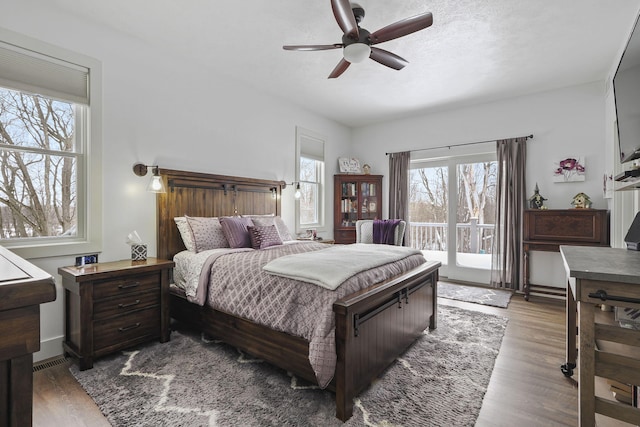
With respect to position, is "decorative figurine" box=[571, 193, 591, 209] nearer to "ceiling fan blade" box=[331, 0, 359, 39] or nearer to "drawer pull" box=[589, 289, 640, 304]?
"drawer pull" box=[589, 289, 640, 304]

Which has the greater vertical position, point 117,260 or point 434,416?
point 117,260

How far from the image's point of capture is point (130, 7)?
101 inches

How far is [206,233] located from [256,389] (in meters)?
1.66

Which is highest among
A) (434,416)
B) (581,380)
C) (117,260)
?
(117,260)

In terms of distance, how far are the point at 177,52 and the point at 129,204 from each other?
Answer: 5.60 feet

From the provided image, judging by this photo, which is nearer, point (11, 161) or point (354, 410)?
point (354, 410)

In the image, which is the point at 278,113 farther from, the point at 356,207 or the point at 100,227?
the point at 100,227

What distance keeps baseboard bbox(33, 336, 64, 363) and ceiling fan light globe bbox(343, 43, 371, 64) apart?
332cm

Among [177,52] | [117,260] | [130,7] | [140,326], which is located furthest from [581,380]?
[177,52]

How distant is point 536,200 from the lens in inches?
168

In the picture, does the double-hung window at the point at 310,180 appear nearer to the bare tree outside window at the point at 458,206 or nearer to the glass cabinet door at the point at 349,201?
the glass cabinet door at the point at 349,201

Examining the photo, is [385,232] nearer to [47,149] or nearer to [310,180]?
[310,180]

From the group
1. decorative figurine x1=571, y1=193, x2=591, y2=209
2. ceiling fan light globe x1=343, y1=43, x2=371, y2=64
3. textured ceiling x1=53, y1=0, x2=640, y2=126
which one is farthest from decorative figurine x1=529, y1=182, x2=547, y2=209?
ceiling fan light globe x1=343, y1=43, x2=371, y2=64

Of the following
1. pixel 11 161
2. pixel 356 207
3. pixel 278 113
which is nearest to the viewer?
pixel 11 161
